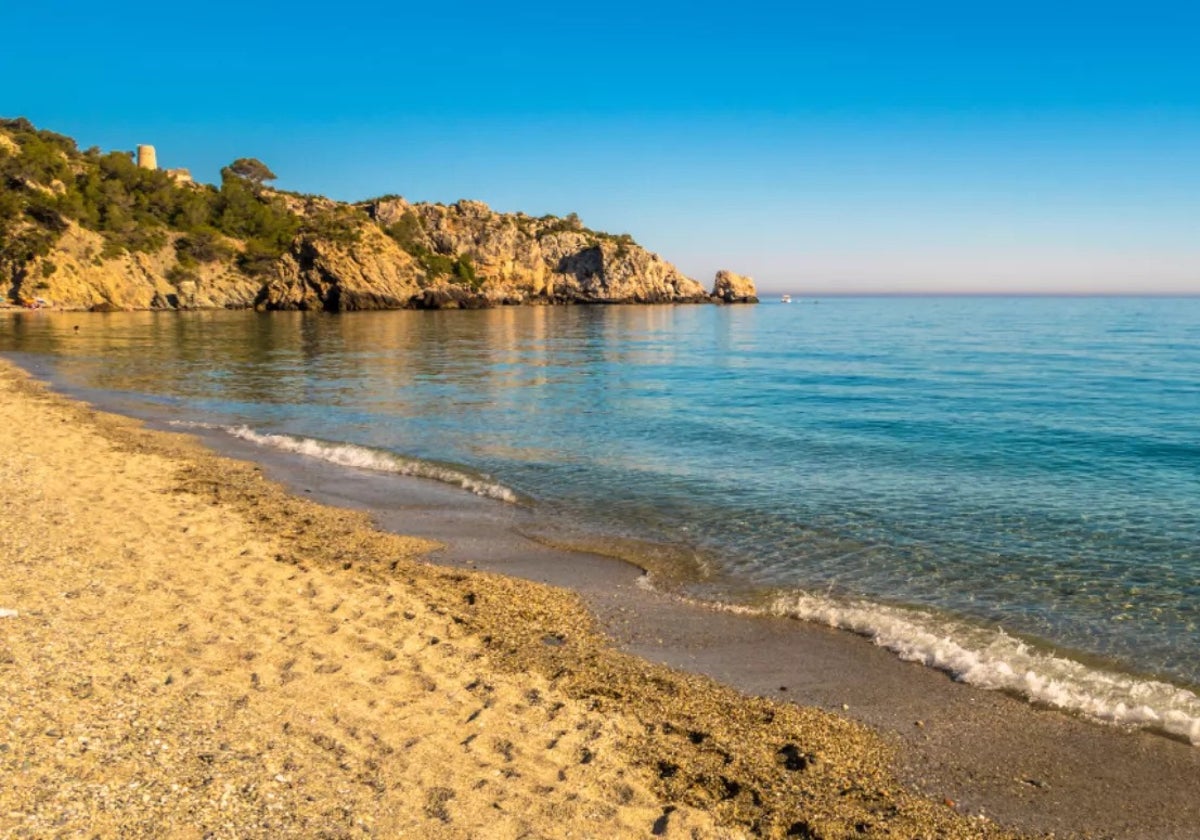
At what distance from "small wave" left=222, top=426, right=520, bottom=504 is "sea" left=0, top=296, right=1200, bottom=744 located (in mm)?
73

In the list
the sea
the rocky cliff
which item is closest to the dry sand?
the sea

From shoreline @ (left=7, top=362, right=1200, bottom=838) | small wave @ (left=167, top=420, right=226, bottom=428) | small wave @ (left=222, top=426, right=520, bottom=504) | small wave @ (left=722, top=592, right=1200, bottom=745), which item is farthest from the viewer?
small wave @ (left=167, top=420, right=226, bottom=428)

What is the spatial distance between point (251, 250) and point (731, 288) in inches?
3768

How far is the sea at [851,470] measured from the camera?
333 inches

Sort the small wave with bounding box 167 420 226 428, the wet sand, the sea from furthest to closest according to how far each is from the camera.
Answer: the small wave with bounding box 167 420 226 428 → the sea → the wet sand

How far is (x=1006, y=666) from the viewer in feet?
24.3

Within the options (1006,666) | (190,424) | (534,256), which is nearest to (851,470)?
(1006,666)

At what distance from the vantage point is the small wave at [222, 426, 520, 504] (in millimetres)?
14808

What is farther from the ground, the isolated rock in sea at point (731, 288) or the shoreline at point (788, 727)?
the isolated rock in sea at point (731, 288)

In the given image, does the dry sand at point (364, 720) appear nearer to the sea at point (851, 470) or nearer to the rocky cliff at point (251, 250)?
the sea at point (851, 470)

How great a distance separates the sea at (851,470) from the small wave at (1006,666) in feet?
0.09

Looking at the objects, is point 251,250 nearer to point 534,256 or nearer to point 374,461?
point 534,256

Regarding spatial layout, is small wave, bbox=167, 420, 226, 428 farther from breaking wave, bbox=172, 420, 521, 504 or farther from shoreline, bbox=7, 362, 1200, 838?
shoreline, bbox=7, 362, 1200, 838

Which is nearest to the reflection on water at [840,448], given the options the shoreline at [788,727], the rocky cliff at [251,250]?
the shoreline at [788,727]
